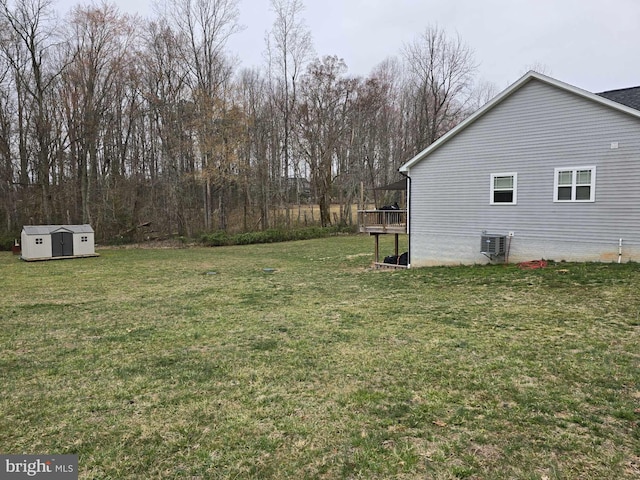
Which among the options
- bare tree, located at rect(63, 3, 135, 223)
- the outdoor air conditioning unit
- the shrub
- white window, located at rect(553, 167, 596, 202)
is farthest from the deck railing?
bare tree, located at rect(63, 3, 135, 223)

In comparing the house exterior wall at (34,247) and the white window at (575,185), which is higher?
the white window at (575,185)

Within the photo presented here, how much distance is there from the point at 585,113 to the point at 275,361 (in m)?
9.39

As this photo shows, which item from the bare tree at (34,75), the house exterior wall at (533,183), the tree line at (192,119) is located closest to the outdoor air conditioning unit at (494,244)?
the house exterior wall at (533,183)

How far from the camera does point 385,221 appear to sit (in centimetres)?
1252

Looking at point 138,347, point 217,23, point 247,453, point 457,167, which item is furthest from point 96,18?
point 247,453

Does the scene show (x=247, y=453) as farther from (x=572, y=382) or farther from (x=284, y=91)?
(x=284, y=91)

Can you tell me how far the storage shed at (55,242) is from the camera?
15133mm

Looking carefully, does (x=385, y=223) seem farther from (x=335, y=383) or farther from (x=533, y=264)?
(x=335, y=383)

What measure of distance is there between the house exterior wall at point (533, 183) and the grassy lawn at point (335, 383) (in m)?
1.86

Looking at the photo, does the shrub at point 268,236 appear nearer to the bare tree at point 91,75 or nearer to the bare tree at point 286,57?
the bare tree at point 286,57

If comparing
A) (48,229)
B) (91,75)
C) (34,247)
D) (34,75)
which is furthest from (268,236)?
(34,75)

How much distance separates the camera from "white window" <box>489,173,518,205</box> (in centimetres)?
1012

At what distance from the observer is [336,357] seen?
4.30 metres

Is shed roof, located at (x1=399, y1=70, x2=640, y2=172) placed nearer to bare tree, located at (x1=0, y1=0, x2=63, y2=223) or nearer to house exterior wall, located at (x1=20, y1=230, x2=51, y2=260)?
house exterior wall, located at (x1=20, y1=230, x2=51, y2=260)
